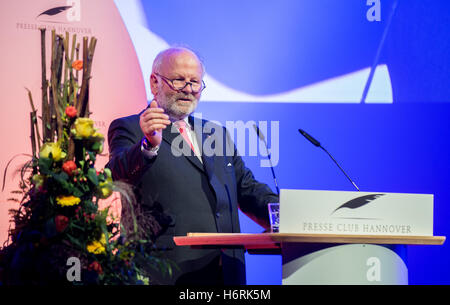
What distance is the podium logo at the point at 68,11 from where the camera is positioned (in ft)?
12.1

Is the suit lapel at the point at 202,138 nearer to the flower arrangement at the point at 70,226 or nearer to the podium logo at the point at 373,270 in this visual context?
the flower arrangement at the point at 70,226

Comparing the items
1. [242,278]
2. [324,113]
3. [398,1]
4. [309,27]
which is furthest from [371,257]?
[398,1]

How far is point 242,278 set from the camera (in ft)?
10.1

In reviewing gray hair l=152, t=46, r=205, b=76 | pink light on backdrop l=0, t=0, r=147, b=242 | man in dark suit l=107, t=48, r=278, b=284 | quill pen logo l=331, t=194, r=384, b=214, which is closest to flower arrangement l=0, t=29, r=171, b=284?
man in dark suit l=107, t=48, r=278, b=284

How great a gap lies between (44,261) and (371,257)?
121 cm

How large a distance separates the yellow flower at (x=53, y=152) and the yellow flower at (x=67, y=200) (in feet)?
0.49

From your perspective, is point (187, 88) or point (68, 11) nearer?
point (187, 88)

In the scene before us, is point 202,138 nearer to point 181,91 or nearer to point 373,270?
point 181,91

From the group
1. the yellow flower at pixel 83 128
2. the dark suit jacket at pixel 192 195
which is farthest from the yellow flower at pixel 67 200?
the dark suit jacket at pixel 192 195

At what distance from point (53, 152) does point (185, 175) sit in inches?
43.7

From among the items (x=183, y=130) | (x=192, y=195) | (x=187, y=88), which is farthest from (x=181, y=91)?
(x=192, y=195)

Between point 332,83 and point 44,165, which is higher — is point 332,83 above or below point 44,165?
above

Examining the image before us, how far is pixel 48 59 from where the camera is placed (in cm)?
362
